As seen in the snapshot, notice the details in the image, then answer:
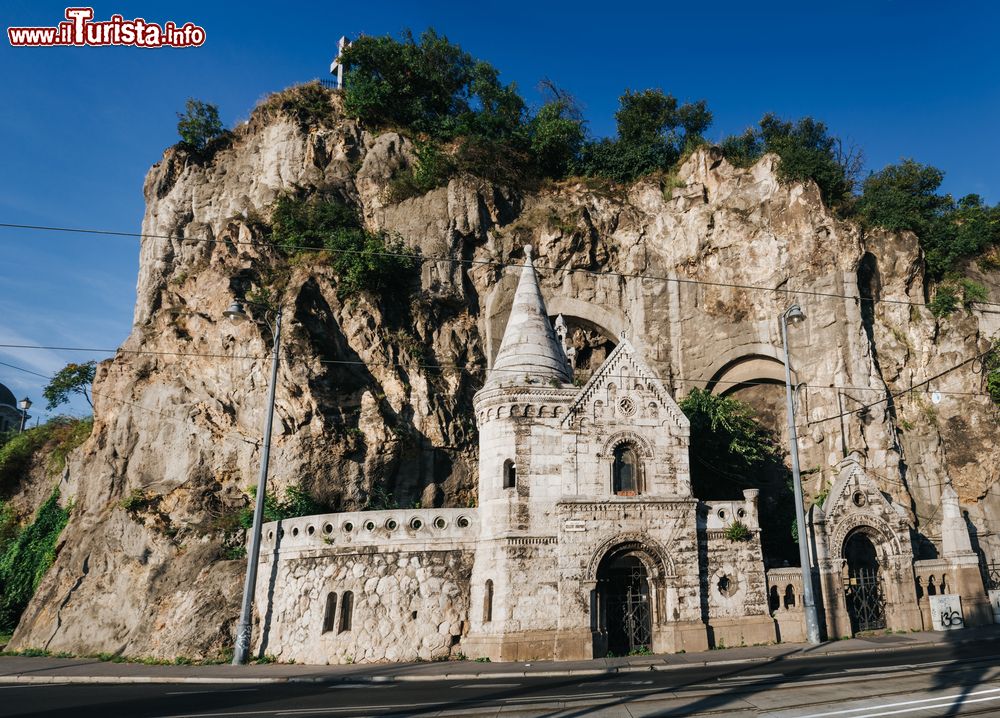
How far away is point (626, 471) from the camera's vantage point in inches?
808

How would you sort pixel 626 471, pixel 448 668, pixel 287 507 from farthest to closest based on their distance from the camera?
pixel 287 507 < pixel 626 471 < pixel 448 668

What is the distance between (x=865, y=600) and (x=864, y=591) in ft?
0.87

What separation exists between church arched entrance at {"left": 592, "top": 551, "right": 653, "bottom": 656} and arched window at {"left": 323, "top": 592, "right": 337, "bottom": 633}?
7.60m

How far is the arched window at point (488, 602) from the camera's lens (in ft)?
62.8

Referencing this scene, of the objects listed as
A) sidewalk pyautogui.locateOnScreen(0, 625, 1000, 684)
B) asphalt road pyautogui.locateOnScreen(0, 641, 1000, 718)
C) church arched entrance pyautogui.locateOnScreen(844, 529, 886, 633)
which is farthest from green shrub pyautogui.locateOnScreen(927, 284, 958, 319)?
asphalt road pyautogui.locateOnScreen(0, 641, 1000, 718)

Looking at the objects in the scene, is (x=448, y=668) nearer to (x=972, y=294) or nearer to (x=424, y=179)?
(x=424, y=179)

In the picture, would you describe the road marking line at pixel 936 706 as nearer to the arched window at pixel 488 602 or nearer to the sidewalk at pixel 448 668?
the sidewalk at pixel 448 668

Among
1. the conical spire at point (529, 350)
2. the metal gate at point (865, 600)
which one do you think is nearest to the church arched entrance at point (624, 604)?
the conical spire at point (529, 350)

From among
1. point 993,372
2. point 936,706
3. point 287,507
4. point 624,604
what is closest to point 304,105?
point 287,507

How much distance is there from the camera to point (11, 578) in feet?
92.7

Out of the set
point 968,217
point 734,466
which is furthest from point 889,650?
point 968,217

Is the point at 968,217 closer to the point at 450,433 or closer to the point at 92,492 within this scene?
the point at 450,433

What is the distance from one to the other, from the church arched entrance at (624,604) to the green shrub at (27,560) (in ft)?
74.2

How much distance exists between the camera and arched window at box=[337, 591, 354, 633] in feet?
64.8
